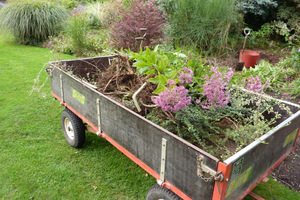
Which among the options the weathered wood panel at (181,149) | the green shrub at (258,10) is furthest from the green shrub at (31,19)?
the weathered wood panel at (181,149)

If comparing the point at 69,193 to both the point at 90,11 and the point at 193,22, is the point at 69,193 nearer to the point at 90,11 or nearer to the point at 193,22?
the point at 193,22

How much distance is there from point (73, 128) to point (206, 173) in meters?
1.88

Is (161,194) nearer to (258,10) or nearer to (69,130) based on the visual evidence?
(69,130)

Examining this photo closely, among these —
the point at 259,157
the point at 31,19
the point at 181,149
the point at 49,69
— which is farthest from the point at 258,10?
the point at 31,19

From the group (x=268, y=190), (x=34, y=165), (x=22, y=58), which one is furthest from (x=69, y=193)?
(x=22, y=58)

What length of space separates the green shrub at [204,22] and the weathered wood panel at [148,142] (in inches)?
148

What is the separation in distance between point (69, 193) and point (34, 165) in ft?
2.26

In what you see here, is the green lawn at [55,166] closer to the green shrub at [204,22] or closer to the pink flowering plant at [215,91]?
the pink flowering plant at [215,91]

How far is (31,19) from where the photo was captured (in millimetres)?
8031

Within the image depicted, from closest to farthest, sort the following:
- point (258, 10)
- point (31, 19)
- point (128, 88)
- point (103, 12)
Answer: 1. point (128, 88)
2. point (258, 10)
3. point (31, 19)
4. point (103, 12)

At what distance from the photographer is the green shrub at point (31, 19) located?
7859 millimetres

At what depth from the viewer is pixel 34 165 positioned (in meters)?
2.71

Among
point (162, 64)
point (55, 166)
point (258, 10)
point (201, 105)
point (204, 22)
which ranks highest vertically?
point (258, 10)

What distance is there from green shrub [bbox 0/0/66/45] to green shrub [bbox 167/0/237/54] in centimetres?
487
